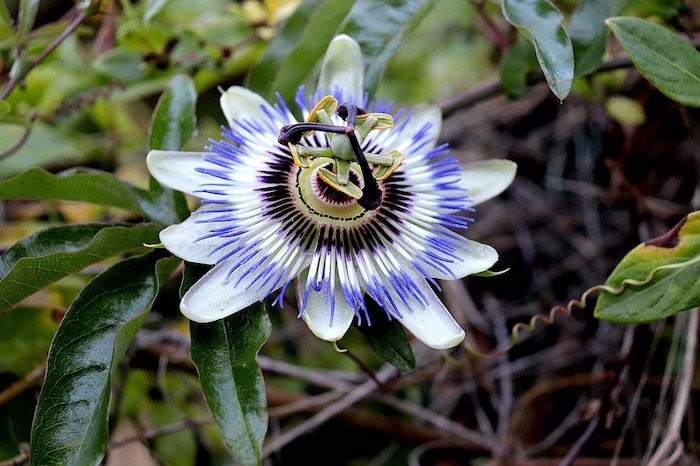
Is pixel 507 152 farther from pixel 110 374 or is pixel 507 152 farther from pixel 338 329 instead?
pixel 110 374

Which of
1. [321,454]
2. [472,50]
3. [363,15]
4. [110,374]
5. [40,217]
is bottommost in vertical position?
[321,454]

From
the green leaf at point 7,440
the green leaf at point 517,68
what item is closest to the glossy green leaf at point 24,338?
the green leaf at point 7,440

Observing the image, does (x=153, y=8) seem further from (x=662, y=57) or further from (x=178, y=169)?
(x=662, y=57)

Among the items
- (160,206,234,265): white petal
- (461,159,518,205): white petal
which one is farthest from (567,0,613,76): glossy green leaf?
(160,206,234,265): white petal

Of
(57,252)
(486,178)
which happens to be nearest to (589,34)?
(486,178)

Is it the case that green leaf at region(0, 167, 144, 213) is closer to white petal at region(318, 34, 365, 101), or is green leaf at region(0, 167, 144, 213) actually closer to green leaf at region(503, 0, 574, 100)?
white petal at region(318, 34, 365, 101)

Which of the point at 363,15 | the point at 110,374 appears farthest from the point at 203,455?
the point at 363,15
